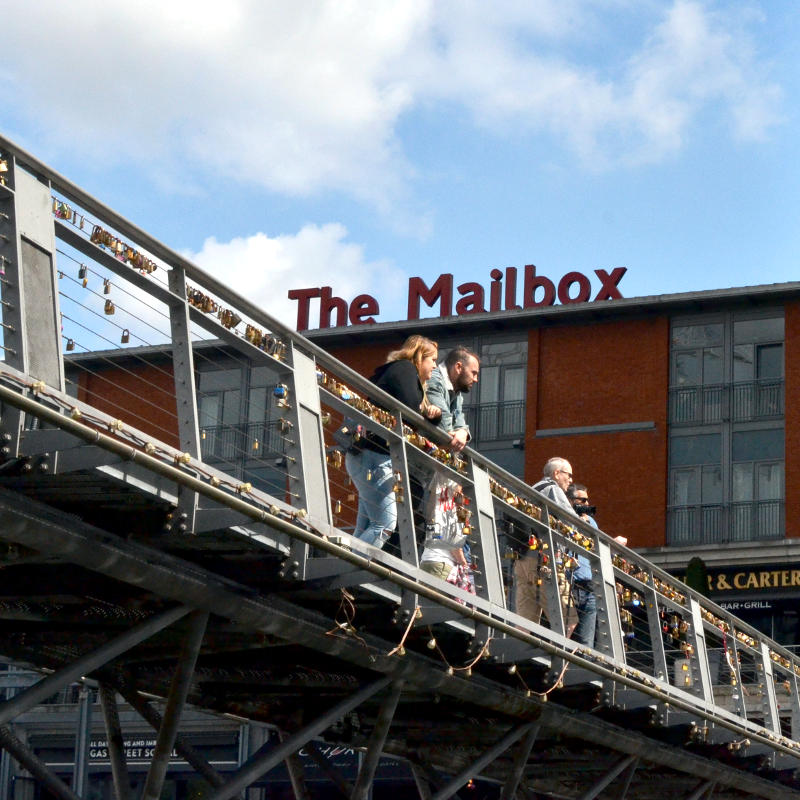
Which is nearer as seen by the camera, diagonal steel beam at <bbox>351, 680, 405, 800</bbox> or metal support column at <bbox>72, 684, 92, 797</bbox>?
diagonal steel beam at <bbox>351, 680, 405, 800</bbox>

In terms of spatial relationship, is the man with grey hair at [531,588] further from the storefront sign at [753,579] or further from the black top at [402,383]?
the storefront sign at [753,579]

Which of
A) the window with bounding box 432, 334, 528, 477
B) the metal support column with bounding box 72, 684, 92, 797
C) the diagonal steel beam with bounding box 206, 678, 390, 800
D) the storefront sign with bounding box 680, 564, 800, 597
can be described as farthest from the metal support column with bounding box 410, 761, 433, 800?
the window with bounding box 432, 334, 528, 477

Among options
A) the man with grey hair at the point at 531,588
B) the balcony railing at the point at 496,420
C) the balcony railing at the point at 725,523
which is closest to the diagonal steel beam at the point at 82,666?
the man with grey hair at the point at 531,588

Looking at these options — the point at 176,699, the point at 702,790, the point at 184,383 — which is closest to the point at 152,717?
the point at 176,699

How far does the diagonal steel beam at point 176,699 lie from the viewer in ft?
29.3

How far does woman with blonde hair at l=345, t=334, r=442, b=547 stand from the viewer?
9875 mm

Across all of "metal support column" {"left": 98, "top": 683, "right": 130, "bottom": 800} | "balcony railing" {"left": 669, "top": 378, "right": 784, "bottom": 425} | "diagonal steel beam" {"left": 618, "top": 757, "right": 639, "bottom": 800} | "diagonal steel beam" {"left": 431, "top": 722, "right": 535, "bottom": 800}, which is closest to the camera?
"metal support column" {"left": 98, "top": 683, "right": 130, "bottom": 800}

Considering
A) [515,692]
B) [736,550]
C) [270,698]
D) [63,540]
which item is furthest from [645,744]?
[736,550]

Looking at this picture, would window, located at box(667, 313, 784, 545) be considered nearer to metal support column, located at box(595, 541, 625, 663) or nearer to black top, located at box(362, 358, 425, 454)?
metal support column, located at box(595, 541, 625, 663)

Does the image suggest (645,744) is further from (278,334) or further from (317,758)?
(278,334)

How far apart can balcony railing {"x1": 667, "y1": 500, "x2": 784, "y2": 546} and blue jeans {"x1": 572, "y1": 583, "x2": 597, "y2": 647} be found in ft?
95.5

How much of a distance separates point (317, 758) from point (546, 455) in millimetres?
31146

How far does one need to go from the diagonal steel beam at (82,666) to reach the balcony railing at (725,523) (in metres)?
34.2

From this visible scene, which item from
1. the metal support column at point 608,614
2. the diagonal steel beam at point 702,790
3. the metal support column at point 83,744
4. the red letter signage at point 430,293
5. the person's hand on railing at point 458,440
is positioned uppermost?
the red letter signage at point 430,293
